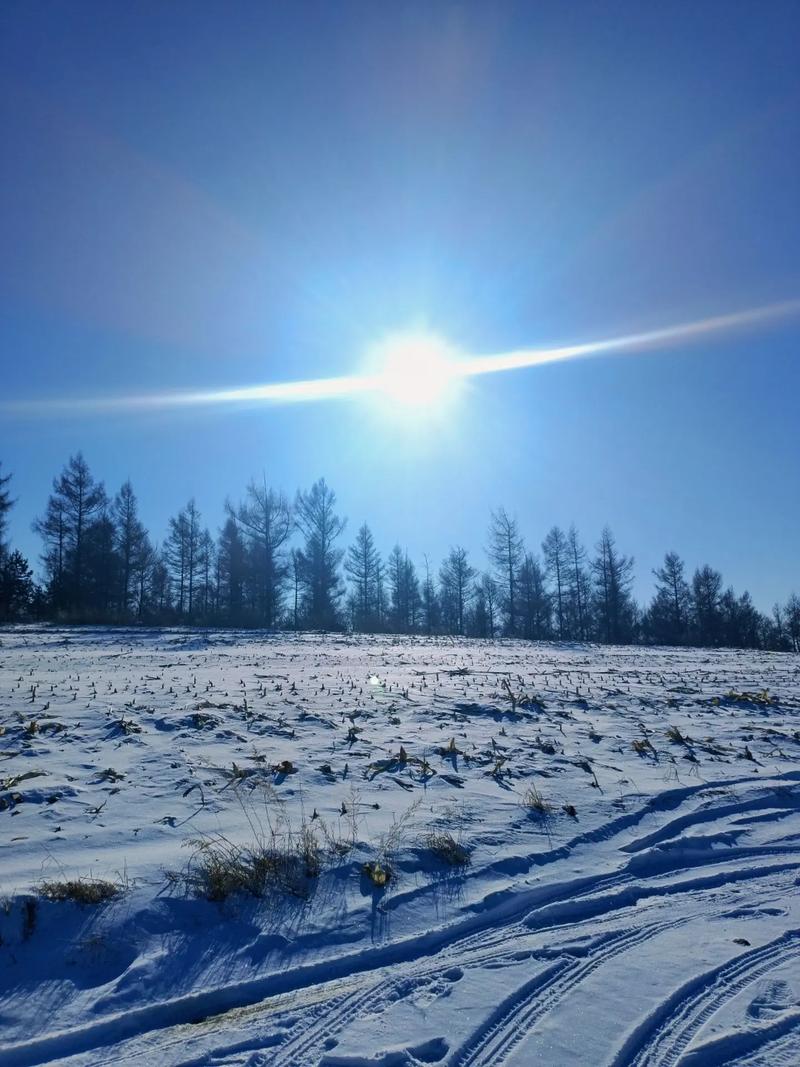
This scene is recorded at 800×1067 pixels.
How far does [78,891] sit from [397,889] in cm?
210

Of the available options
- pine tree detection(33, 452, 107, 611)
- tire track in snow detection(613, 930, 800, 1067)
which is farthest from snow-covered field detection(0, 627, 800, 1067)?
pine tree detection(33, 452, 107, 611)

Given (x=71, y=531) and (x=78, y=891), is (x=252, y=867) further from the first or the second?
(x=71, y=531)

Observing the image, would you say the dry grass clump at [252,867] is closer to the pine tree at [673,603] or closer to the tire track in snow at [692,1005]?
the tire track in snow at [692,1005]

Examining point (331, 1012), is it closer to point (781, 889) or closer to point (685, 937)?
point (685, 937)

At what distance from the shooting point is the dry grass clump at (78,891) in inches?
149

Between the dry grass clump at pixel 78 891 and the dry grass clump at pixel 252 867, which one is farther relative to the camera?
the dry grass clump at pixel 252 867

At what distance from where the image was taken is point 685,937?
3.82 m

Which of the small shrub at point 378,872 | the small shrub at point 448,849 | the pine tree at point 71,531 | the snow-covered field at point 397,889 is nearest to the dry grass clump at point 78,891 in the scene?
the snow-covered field at point 397,889

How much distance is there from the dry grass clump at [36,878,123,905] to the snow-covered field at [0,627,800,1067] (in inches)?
1.8

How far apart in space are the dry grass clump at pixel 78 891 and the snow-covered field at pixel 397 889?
0.15 feet

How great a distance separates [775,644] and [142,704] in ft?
165

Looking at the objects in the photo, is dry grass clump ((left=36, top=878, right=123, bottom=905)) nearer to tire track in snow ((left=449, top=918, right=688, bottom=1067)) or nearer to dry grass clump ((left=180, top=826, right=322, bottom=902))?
dry grass clump ((left=180, top=826, right=322, bottom=902))

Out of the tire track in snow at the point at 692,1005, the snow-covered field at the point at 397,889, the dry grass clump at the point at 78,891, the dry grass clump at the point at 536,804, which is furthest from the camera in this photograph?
the dry grass clump at the point at 536,804

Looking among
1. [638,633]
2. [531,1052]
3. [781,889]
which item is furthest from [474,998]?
[638,633]
